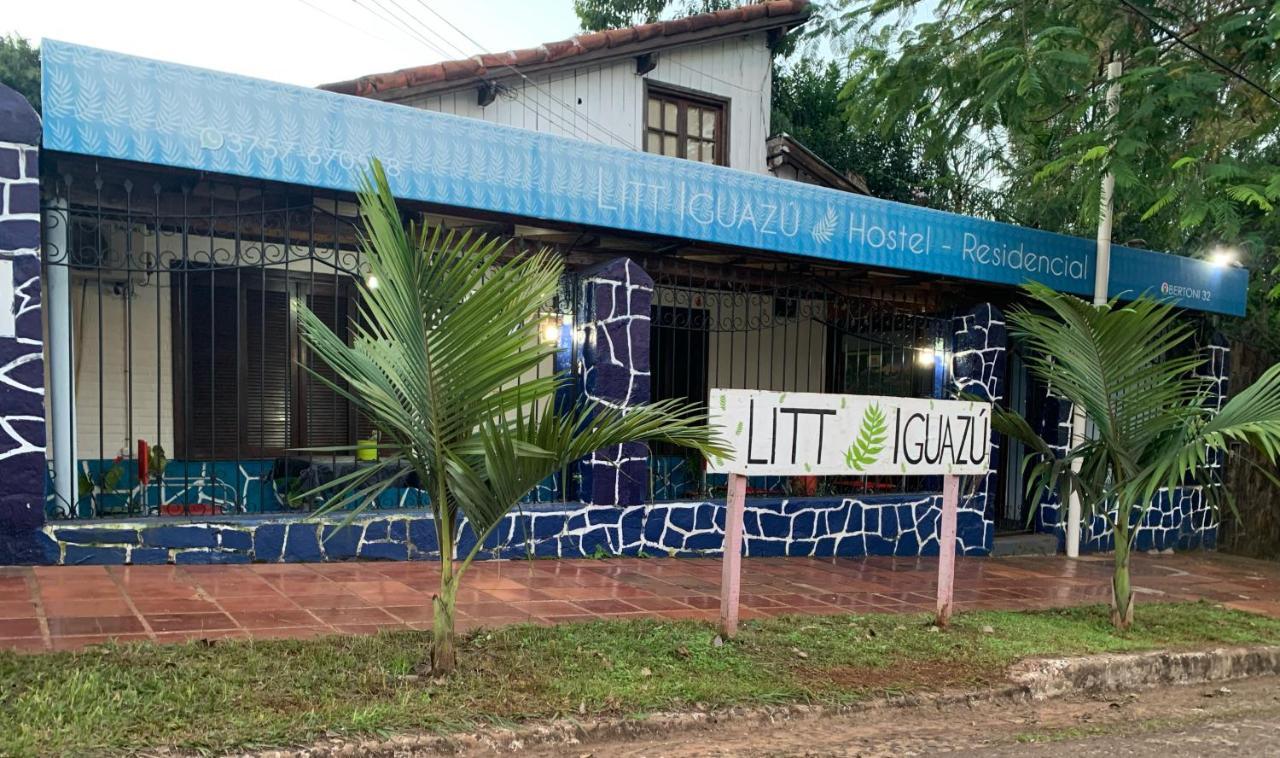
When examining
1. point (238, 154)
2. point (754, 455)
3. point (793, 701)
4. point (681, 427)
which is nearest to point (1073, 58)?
point (754, 455)

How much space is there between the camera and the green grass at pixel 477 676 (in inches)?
127

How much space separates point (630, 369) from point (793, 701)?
153 inches

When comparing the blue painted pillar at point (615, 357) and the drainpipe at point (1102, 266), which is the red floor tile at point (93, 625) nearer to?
the blue painted pillar at point (615, 357)

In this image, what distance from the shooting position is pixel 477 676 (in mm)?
3949

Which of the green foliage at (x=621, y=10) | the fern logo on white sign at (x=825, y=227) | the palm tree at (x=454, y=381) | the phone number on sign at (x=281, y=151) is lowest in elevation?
the palm tree at (x=454, y=381)

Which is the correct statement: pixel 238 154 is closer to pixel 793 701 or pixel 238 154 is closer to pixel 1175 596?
pixel 793 701

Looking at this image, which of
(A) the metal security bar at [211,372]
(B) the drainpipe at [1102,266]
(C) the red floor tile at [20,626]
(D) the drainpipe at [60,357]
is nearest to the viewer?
(C) the red floor tile at [20,626]

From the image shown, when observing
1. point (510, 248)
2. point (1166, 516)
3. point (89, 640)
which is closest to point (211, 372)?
point (510, 248)

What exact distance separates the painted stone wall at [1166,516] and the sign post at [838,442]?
4785 mm

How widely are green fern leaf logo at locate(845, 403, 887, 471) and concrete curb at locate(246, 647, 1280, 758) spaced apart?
1299 mm

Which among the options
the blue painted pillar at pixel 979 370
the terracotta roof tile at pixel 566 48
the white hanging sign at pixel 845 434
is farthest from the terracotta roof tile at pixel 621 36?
the white hanging sign at pixel 845 434

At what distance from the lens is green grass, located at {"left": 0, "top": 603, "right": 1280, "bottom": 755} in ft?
10.5

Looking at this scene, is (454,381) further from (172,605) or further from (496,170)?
(496,170)

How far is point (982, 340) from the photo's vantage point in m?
9.31
